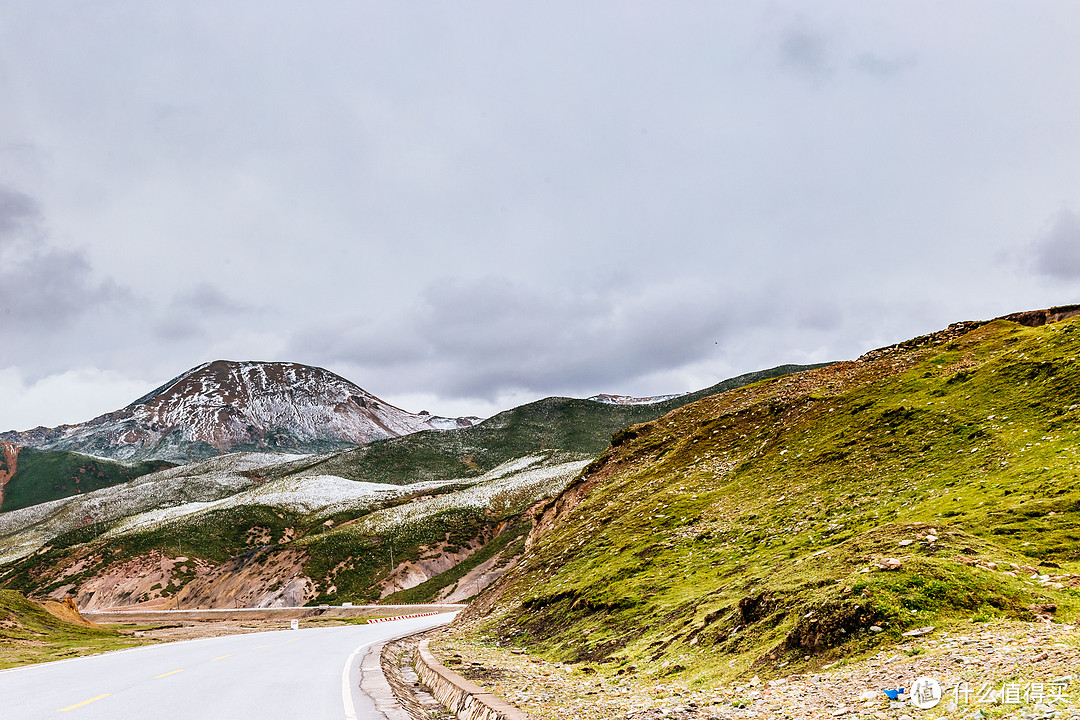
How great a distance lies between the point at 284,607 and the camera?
7912 cm

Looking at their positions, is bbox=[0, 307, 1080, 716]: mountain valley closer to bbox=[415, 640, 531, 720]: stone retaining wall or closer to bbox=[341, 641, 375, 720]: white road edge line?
bbox=[415, 640, 531, 720]: stone retaining wall

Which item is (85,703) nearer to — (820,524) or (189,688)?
(189,688)

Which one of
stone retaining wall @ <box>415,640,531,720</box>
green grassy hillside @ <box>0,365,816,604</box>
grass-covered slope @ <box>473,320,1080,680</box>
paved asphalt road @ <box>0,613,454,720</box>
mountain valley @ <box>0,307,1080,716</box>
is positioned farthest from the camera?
green grassy hillside @ <box>0,365,816,604</box>

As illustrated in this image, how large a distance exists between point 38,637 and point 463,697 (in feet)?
99.0

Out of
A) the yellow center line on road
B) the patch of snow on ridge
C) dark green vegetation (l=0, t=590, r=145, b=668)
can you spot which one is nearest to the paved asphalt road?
the yellow center line on road

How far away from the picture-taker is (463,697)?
1238 cm

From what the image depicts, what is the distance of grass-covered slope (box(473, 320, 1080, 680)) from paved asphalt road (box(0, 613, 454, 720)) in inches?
233

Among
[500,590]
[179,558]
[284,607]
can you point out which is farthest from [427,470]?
[500,590]

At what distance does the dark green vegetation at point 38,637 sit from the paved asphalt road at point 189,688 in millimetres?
4223

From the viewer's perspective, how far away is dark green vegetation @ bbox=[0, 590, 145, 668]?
24.3 metres

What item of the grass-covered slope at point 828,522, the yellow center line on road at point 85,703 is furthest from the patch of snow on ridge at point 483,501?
the yellow center line on road at point 85,703

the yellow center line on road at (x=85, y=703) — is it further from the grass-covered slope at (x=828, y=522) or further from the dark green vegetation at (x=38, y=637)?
the dark green vegetation at (x=38, y=637)

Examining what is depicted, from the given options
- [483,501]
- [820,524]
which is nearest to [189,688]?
[820,524]

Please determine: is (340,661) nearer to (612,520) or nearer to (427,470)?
(612,520)
